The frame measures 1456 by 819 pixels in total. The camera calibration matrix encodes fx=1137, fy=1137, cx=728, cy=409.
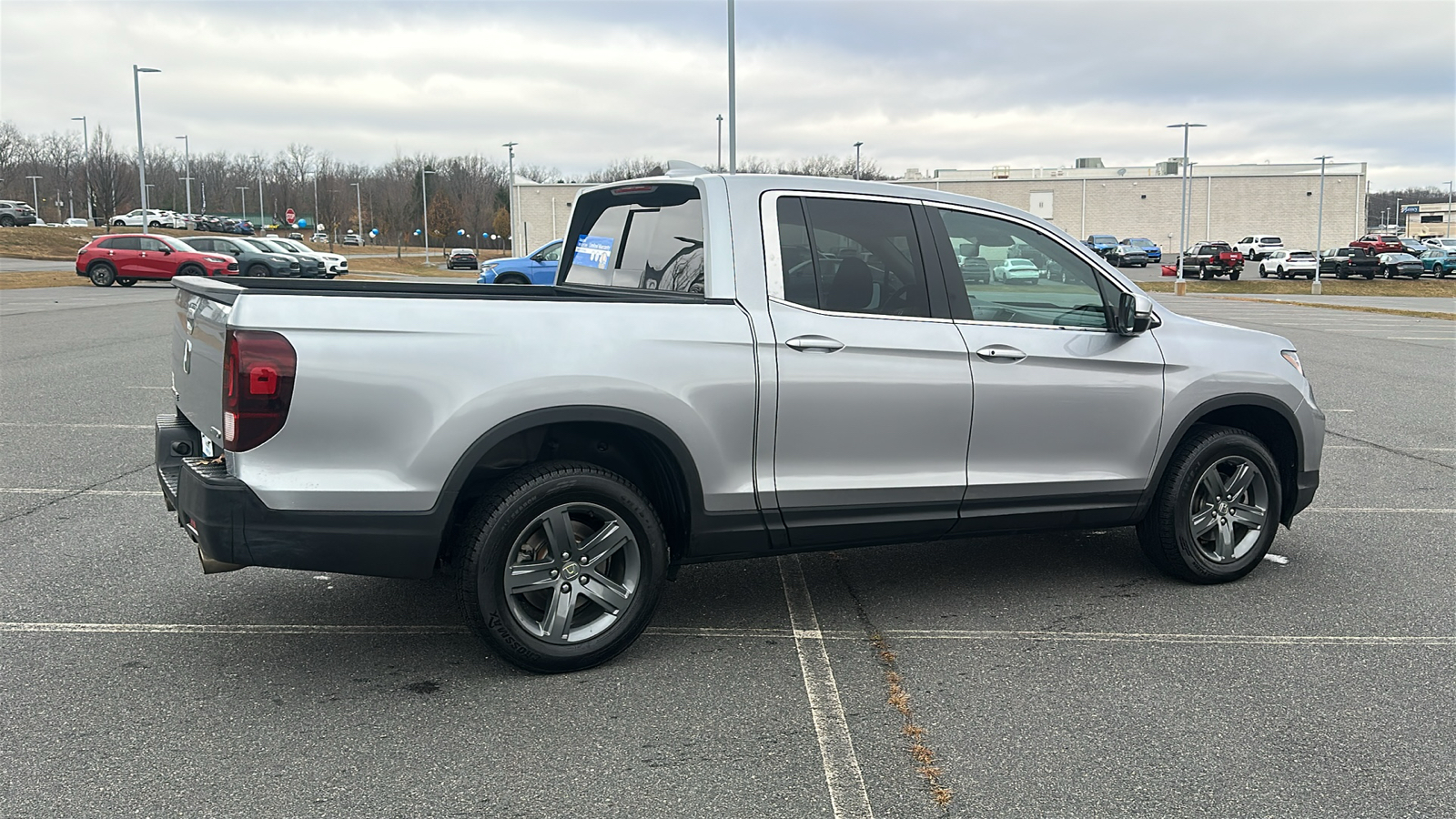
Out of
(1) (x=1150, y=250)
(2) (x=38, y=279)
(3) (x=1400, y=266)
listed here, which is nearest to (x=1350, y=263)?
(3) (x=1400, y=266)

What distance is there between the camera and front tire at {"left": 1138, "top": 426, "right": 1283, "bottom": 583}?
5309 millimetres

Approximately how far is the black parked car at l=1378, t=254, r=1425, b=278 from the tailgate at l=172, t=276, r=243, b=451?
185ft

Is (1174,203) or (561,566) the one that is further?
(1174,203)

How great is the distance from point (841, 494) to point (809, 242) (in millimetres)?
1033

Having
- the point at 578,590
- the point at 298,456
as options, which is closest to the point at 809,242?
the point at 578,590

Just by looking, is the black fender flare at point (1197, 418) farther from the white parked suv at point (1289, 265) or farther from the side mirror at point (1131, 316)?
the white parked suv at point (1289, 265)

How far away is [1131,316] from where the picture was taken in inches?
199

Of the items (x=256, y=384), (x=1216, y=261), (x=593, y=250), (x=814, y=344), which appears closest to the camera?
(x=256, y=384)

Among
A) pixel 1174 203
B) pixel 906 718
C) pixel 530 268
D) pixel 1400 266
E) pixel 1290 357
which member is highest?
pixel 1174 203

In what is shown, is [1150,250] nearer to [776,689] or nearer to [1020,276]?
[1020,276]

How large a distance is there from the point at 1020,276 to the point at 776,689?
2.18 metres

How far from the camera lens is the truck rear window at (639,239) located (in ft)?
15.8

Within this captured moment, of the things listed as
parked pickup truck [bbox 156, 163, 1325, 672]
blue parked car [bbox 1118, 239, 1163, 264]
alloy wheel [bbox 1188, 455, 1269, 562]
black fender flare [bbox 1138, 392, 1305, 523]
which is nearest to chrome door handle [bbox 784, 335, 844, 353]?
parked pickup truck [bbox 156, 163, 1325, 672]

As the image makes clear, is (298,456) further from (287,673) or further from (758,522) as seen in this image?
(758,522)
